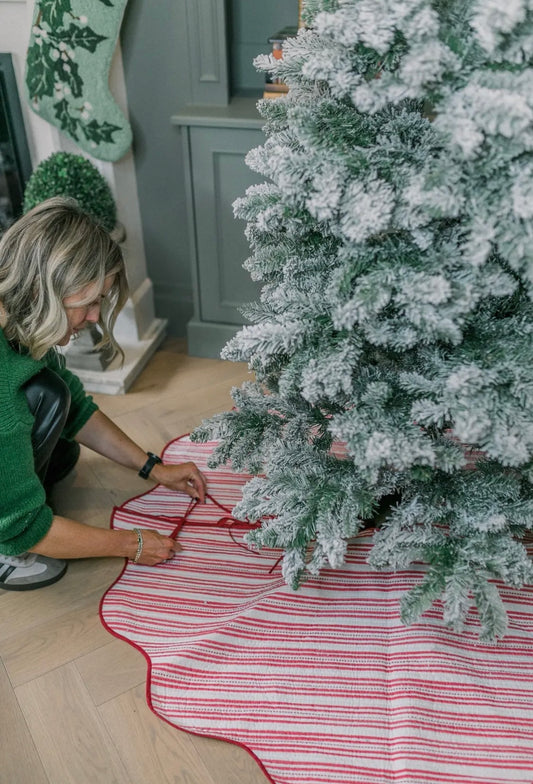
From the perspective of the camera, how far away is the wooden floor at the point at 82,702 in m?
1.21

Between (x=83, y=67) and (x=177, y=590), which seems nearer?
(x=177, y=590)

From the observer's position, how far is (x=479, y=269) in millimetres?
987

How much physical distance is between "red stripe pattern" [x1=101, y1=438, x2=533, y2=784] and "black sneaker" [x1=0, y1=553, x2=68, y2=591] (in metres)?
0.15

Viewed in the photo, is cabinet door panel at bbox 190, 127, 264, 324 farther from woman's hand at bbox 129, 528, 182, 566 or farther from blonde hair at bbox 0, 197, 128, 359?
woman's hand at bbox 129, 528, 182, 566

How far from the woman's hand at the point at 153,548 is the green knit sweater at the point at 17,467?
0.23 meters

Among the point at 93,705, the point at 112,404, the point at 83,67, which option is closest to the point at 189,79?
the point at 83,67

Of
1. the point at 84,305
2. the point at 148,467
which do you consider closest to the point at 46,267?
the point at 84,305

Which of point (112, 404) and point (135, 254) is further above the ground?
point (135, 254)

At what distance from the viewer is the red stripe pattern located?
46.1 inches

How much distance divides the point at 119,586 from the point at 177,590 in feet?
0.43

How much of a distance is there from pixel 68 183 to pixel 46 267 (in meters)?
0.74

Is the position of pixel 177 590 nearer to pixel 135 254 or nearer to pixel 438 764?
pixel 438 764

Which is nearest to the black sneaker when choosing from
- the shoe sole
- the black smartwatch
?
the shoe sole

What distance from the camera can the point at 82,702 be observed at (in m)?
1.32
